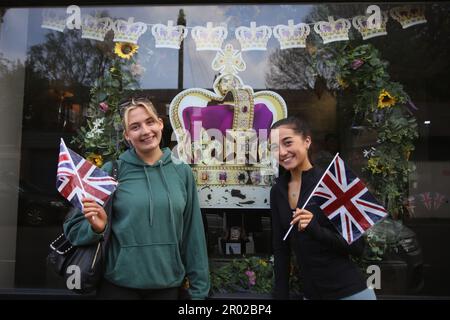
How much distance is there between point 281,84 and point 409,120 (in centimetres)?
129

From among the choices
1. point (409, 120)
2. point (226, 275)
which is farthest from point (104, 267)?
point (409, 120)

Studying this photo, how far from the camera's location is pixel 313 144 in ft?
14.9

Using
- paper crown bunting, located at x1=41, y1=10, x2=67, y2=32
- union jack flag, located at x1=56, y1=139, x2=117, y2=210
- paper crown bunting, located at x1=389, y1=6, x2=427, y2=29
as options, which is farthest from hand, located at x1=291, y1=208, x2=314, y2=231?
paper crown bunting, located at x1=41, y1=10, x2=67, y2=32

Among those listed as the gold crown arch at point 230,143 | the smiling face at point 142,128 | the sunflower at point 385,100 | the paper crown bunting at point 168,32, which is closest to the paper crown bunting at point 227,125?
the gold crown arch at point 230,143

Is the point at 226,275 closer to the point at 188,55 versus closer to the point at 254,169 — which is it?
the point at 254,169

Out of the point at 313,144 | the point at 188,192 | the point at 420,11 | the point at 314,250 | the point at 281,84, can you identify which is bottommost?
the point at 314,250

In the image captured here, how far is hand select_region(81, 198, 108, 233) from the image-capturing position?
3240 millimetres

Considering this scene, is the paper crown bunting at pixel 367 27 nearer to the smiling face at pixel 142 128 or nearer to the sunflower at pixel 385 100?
the sunflower at pixel 385 100

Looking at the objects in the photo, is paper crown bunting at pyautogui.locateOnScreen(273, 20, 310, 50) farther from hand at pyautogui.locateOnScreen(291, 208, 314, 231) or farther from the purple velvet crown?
hand at pyautogui.locateOnScreen(291, 208, 314, 231)

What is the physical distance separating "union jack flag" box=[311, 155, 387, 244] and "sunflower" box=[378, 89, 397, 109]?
3.94ft

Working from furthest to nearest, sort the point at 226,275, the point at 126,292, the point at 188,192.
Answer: the point at 226,275 < the point at 188,192 < the point at 126,292

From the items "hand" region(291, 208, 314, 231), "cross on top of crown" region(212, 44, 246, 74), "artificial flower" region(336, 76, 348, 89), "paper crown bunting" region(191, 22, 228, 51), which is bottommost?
"hand" region(291, 208, 314, 231)

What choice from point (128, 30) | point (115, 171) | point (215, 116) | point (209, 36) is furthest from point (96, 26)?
point (115, 171)

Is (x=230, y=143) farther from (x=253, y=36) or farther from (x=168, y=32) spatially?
(x=168, y=32)
